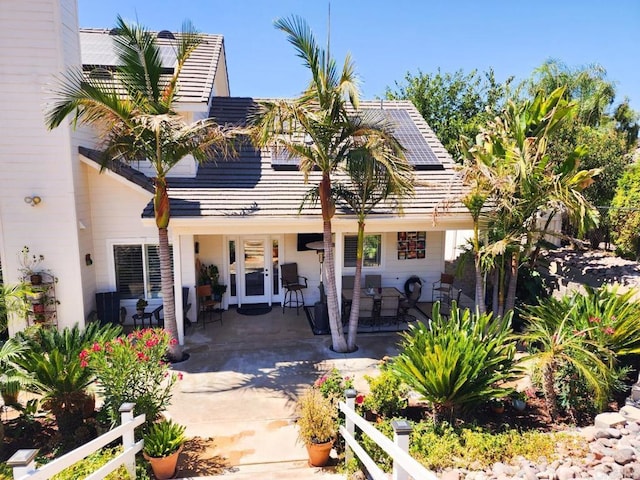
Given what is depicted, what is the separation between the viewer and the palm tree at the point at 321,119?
7.98 m

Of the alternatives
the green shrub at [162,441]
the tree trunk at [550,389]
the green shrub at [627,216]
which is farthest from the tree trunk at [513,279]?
the green shrub at [162,441]

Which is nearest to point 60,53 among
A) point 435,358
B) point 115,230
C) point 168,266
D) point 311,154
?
point 115,230

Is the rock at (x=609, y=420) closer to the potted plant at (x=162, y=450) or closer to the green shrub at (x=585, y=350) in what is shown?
the green shrub at (x=585, y=350)

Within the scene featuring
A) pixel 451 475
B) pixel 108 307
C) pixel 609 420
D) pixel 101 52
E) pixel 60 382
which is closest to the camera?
pixel 451 475

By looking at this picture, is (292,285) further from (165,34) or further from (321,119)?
(165,34)

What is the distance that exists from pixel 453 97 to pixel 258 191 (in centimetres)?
2099

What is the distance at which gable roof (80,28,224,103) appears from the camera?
38.2ft

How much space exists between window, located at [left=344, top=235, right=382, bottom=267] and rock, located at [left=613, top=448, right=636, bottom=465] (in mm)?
8988

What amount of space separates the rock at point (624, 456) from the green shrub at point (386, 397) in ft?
9.35

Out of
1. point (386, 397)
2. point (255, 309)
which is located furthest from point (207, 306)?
point (386, 397)

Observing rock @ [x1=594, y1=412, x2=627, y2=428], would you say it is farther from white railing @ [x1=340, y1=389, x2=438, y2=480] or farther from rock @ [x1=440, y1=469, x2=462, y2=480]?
white railing @ [x1=340, y1=389, x2=438, y2=480]

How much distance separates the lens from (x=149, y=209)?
391 inches

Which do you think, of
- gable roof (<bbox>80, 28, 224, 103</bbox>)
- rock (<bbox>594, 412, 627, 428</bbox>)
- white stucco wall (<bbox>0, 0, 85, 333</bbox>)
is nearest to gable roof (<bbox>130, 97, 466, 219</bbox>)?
Answer: gable roof (<bbox>80, 28, 224, 103</bbox>)

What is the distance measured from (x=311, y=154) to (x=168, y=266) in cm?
410
